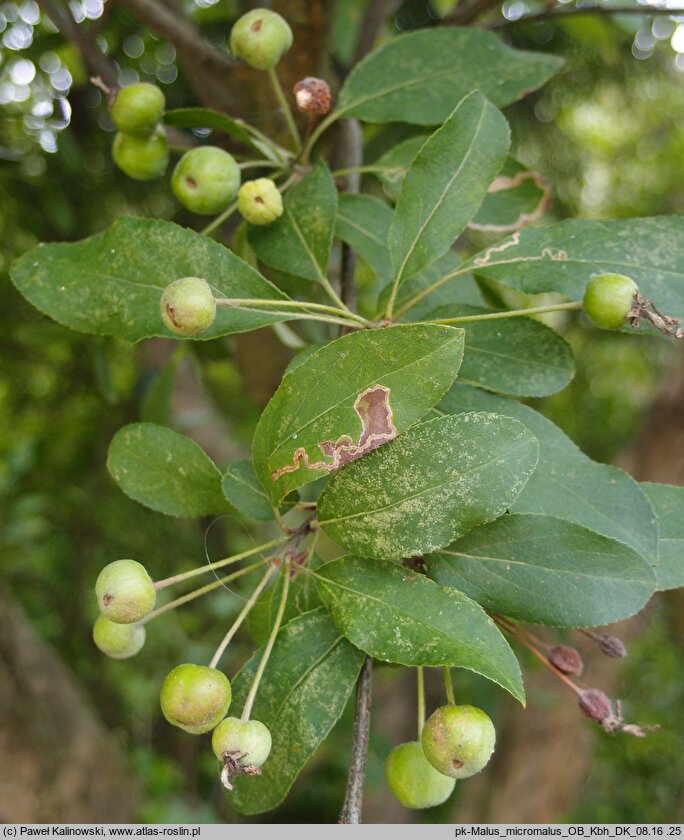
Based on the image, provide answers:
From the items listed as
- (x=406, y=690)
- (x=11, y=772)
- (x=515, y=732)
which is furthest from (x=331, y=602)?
(x=406, y=690)

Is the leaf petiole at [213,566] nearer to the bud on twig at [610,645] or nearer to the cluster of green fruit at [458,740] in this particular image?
the cluster of green fruit at [458,740]

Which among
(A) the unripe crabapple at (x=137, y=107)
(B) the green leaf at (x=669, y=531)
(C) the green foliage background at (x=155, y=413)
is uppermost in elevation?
(A) the unripe crabapple at (x=137, y=107)

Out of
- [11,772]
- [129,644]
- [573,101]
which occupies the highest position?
[129,644]

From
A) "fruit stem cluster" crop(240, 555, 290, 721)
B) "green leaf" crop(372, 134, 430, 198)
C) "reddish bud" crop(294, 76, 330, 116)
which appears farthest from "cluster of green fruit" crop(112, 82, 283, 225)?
"fruit stem cluster" crop(240, 555, 290, 721)

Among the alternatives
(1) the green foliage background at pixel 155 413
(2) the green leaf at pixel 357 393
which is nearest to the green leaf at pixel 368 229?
(1) the green foliage background at pixel 155 413

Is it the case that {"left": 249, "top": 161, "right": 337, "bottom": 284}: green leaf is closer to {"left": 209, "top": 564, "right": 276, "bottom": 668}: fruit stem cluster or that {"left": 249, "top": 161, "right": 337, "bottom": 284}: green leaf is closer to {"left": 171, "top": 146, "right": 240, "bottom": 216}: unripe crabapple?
{"left": 171, "top": 146, "right": 240, "bottom": 216}: unripe crabapple

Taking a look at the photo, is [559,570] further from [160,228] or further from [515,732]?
[515,732]
